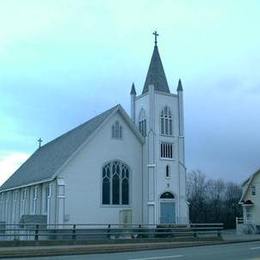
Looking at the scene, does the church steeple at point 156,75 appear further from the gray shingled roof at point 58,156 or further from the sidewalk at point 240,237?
the sidewalk at point 240,237

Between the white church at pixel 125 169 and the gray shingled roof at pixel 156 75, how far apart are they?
0.09 meters

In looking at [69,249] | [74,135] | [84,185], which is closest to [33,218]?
[84,185]

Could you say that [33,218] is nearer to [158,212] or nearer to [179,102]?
[158,212]

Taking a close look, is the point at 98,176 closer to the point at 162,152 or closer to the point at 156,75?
the point at 162,152

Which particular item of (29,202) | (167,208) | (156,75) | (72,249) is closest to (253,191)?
(167,208)

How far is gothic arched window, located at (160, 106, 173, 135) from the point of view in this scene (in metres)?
44.6

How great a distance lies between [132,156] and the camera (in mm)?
43562

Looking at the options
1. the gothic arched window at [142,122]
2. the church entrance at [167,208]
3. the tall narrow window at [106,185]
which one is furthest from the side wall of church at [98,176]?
the church entrance at [167,208]

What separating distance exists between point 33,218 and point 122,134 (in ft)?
32.1

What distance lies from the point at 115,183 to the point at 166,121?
22.4 ft

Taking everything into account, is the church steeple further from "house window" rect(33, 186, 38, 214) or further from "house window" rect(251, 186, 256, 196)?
"house window" rect(251, 186, 256, 196)

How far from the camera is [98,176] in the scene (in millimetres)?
41562

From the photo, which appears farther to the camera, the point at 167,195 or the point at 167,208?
the point at 167,195

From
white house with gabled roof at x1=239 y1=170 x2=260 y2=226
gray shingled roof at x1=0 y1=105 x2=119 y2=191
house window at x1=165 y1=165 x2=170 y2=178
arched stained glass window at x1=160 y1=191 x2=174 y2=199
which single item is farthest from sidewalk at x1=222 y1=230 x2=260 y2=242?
white house with gabled roof at x1=239 y1=170 x2=260 y2=226
